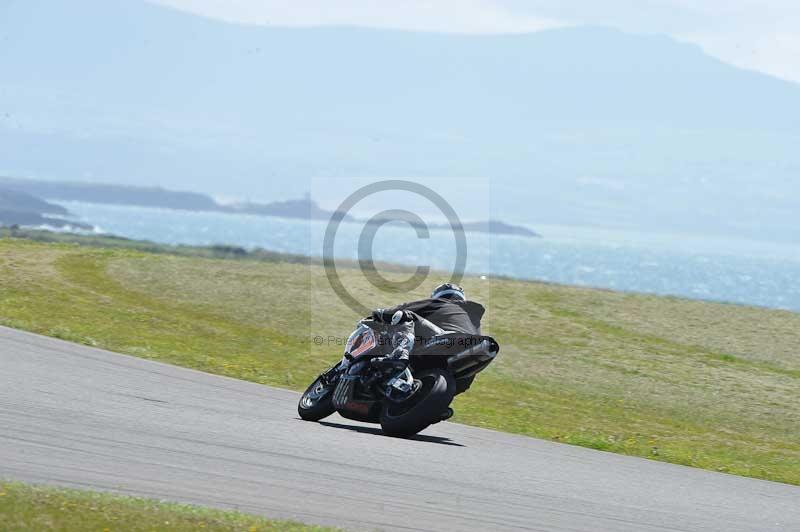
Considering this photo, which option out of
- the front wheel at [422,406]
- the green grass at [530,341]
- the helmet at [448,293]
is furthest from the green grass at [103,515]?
the green grass at [530,341]

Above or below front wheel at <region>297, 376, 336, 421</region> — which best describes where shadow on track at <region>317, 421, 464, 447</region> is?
below

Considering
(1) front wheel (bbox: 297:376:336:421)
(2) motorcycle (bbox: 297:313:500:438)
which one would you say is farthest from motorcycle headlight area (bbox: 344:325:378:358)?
(1) front wheel (bbox: 297:376:336:421)

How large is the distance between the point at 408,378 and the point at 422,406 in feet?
1.19

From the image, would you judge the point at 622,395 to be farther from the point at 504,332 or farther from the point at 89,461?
the point at 89,461

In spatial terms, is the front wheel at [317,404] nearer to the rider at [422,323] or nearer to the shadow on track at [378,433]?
the shadow on track at [378,433]

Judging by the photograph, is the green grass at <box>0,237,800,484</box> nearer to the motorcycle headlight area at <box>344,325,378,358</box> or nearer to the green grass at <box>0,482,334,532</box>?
the motorcycle headlight area at <box>344,325,378,358</box>

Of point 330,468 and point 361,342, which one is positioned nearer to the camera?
point 330,468

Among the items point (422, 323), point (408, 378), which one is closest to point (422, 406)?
point (408, 378)

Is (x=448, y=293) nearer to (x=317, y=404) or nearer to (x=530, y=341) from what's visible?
(x=317, y=404)

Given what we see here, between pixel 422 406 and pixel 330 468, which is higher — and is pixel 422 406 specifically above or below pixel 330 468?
above

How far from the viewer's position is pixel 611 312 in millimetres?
32688

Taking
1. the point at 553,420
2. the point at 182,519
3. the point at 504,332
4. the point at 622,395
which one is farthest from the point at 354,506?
the point at 504,332

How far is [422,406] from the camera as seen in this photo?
42.5ft

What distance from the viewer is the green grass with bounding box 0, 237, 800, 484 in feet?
61.1
